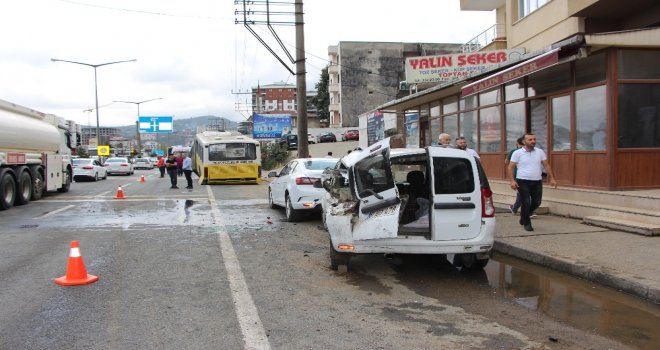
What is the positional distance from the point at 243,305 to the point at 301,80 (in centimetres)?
1688

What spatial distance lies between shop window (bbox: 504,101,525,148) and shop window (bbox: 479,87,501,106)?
569mm

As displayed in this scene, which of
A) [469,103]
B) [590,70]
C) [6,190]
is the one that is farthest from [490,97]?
[6,190]

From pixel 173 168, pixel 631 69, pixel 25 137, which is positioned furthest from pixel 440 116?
pixel 25 137

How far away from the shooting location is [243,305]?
5340 millimetres

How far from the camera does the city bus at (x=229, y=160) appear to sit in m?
25.2

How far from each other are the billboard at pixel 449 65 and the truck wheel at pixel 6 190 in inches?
490

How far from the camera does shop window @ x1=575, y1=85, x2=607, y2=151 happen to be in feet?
32.9

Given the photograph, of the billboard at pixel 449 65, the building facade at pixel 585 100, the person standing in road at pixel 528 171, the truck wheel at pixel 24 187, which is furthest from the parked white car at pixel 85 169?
the person standing in road at pixel 528 171

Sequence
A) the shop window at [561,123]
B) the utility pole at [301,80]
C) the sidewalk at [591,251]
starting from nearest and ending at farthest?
the sidewalk at [591,251] < the shop window at [561,123] < the utility pole at [301,80]

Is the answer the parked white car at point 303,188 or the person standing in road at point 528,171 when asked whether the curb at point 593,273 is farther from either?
the parked white car at point 303,188

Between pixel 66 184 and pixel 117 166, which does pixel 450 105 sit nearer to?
pixel 66 184

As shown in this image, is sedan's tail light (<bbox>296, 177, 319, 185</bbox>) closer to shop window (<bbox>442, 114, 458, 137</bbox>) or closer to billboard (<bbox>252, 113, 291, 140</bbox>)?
shop window (<bbox>442, 114, 458, 137</bbox>)

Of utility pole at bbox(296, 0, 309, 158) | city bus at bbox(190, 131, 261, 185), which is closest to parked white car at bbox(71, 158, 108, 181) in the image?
city bus at bbox(190, 131, 261, 185)

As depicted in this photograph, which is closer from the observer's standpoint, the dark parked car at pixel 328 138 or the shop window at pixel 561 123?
the shop window at pixel 561 123
